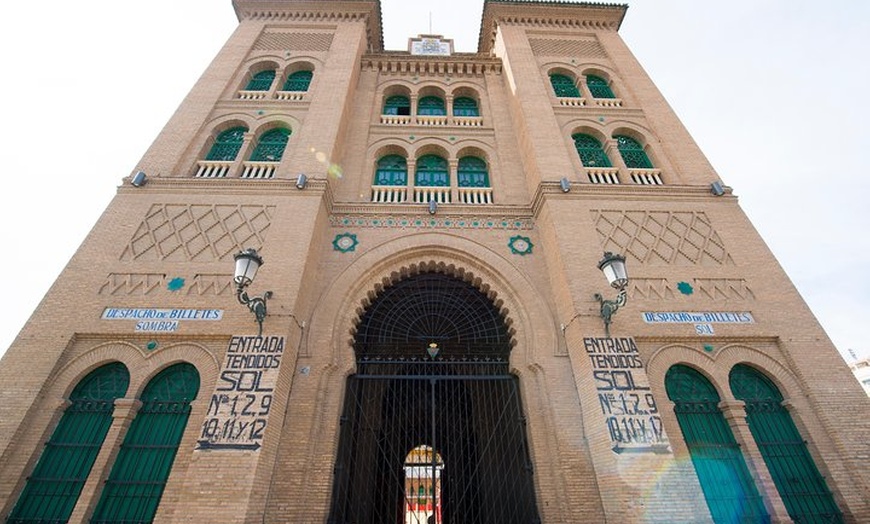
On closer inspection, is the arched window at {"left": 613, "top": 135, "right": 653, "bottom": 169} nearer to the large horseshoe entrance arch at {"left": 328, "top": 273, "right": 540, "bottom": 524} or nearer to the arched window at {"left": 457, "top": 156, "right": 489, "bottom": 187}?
the arched window at {"left": 457, "top": 156, "right": 489, "bottom": 187}

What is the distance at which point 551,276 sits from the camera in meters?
7.49

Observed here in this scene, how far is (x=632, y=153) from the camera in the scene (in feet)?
31.9

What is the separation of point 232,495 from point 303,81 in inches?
397

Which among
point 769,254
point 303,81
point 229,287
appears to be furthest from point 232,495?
point 303,81

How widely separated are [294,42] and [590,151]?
9002 millimetres

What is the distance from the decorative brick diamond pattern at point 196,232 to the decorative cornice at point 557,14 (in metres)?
10.2

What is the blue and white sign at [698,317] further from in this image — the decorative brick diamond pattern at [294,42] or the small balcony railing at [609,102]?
the decorative brick diamond pattern at [294,42]

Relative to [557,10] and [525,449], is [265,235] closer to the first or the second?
[525,449]

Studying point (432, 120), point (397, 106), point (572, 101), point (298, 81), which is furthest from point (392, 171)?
point (572, 101)

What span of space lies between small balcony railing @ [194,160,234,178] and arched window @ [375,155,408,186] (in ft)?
10.5

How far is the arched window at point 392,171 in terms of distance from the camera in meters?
9.51

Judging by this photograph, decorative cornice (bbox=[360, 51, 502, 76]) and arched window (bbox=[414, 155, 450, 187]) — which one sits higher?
decorative cornice (bbox=[360, 51, 502, 76])

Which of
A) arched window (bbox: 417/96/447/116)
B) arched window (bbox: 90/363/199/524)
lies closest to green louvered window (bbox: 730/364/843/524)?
arched window (bbox: 90/363/199/524)

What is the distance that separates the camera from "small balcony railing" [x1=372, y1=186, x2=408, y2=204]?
897cm
